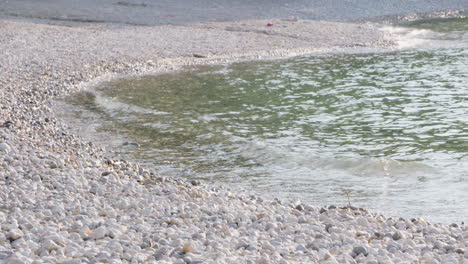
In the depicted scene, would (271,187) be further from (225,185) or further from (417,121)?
(417,121)

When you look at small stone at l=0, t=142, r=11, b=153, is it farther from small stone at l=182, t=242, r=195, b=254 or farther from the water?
small stone at l=182, t=242, r=195, b=254

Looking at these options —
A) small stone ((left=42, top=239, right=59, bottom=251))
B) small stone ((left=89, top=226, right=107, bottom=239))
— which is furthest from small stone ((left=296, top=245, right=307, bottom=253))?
small stone ((left=42, top=239, right=59, bottom=251))

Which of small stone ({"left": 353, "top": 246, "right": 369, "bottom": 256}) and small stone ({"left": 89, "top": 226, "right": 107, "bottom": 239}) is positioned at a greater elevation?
small stone ({"left": 89, "top": 226, "right": 107, "bottom": 239})

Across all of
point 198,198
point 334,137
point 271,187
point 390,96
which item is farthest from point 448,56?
point 198,198

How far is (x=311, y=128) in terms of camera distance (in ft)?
45.2

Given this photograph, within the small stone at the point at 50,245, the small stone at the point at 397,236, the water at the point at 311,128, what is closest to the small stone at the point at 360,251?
the small stone at the point at 397,236

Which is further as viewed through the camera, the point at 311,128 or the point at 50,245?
the point at 311,128

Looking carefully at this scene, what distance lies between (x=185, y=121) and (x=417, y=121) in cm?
529

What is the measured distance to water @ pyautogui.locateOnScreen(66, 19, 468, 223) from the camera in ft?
32.9

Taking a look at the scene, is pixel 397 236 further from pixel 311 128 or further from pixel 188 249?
pixel 311 128

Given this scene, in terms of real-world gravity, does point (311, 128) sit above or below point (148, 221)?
below

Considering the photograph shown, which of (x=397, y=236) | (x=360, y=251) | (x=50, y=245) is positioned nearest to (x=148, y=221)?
(x=50, y=245)

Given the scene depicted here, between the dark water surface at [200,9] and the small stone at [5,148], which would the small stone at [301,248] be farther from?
the dark water surface at [200,9]

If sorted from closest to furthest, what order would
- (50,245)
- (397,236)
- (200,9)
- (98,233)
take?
(50,245) → (98,233) → (397,236) → (200,9)
